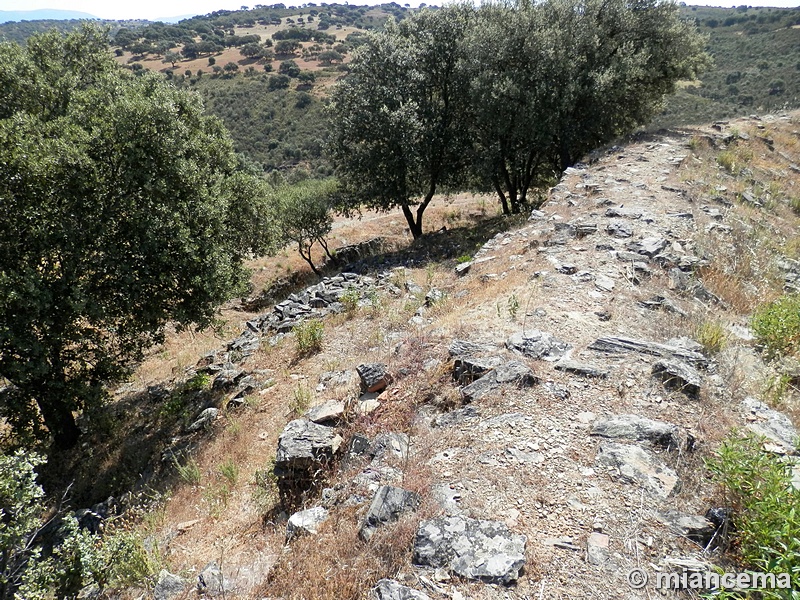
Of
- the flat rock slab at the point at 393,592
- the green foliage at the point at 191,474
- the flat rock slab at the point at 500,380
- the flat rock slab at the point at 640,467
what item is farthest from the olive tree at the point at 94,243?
the flat rock slab at the point at 640,467

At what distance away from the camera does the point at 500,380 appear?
6.04 meters

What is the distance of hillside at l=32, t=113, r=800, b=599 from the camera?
4051 mm

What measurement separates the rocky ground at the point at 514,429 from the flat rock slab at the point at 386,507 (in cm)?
2

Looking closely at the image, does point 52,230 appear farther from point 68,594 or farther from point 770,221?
point 770,221

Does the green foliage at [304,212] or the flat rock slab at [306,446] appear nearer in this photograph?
the flat rock slab at [306,446]

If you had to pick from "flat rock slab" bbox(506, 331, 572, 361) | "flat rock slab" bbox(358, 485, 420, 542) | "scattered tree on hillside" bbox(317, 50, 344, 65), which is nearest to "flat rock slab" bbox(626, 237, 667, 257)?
"flat rock slab" bbox(506, 331, 572, 361)

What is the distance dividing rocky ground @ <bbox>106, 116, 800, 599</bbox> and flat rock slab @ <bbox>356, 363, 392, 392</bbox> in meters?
0.04

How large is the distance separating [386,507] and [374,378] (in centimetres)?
290

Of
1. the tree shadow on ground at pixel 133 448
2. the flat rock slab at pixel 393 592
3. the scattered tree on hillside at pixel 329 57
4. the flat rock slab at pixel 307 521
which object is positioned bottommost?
the tree shadow on ground at pixel 133 448

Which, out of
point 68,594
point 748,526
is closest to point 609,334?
point 748,526

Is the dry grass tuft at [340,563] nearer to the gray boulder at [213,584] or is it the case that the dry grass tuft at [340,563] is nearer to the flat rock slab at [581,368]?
the gray boulder at [213,584]

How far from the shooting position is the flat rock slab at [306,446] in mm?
6016

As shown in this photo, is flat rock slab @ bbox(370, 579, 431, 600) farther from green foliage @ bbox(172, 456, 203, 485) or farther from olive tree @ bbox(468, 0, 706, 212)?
olive tree @ bbox(468, 0, 706, 212)

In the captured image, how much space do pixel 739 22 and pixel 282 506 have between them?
415 feet
